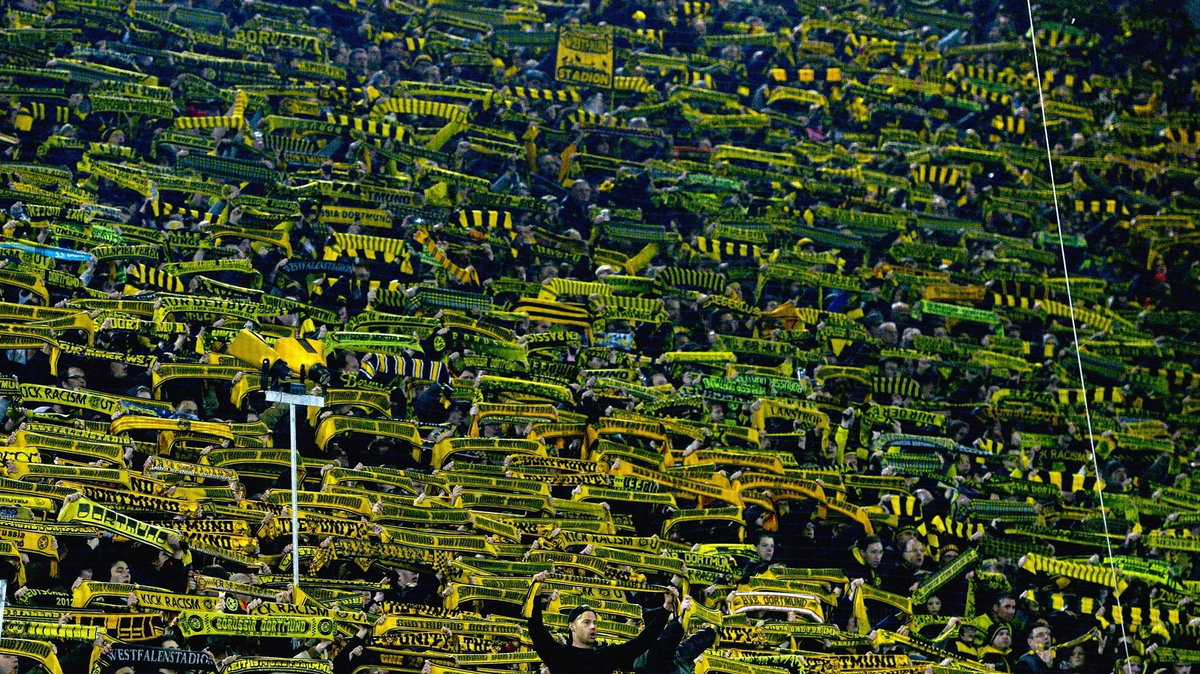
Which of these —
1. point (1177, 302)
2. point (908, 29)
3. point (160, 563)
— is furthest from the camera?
point (908, 29)

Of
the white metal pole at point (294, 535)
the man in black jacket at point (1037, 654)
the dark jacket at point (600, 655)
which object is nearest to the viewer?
the dark jacket at point (600, 655)

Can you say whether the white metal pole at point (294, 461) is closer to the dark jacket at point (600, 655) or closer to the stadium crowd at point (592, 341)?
the stadium crowd at point (592, 341)

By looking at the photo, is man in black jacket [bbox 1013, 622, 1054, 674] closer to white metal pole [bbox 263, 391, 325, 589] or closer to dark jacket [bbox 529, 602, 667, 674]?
dark jacket [bbox 529, 602, 667, 674]

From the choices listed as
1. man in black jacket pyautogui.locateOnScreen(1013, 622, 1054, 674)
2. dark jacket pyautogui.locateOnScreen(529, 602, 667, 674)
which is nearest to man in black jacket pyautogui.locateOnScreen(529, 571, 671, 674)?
dark jacket pyautogui.locateOnScreen(529, 602, 667, 674)

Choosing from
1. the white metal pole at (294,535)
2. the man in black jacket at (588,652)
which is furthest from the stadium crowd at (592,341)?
the white metal pole at (294,535)

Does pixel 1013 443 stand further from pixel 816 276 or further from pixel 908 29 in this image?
pixel 908 29

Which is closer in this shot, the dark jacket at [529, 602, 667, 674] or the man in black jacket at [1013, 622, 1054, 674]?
the dark jacket at [529, 602, 667, 674]

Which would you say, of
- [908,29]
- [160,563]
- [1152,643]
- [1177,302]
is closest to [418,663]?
[160,563]

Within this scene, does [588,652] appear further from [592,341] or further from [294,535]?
[592,341]

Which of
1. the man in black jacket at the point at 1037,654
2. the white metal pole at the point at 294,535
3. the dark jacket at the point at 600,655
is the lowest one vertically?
the man in black jacket at the point at 1037,654
